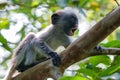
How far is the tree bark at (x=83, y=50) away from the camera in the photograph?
2.83 metres

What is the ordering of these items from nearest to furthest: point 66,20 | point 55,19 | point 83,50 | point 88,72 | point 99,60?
point 88,72 → point 83,50 → point 99,60 → point 55,19 → point 66,20

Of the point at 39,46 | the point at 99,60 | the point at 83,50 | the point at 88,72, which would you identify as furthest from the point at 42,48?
the point at 88,72

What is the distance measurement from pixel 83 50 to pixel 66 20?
2.44 meters

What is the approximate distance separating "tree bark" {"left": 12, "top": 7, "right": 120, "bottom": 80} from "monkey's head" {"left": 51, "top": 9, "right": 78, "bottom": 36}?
1859 millimetres

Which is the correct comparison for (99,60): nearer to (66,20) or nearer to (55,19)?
(55,19)

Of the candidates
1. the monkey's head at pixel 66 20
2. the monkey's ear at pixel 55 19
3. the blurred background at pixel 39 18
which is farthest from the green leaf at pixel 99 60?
the monkey's ear at pixel 55 19

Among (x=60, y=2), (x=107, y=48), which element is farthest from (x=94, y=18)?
(x=107, y=48)

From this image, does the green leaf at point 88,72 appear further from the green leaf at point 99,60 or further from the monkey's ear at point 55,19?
the monkey's ear at point 55,19

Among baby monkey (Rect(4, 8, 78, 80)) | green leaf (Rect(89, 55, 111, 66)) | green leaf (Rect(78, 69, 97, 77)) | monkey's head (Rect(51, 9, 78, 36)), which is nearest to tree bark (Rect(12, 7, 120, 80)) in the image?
green leaf (Rect(89, 55, 111, 66))

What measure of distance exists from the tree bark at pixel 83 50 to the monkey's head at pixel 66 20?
6.10ft

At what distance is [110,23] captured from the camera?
9.27 ft

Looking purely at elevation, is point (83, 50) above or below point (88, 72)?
above

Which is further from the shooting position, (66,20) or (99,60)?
(66,20)

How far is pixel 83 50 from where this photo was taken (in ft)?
9.64
